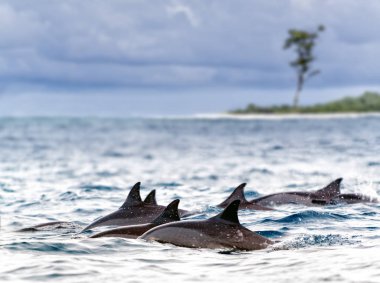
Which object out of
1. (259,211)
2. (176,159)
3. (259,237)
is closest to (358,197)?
(259,211)

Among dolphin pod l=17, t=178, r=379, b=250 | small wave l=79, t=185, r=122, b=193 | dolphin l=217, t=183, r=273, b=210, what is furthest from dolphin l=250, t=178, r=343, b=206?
small wave l=79, t=185, r=122, b=193

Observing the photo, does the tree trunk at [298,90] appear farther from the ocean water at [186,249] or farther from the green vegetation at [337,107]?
the ocean water at [186,249]

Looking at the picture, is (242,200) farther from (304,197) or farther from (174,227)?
(174,227)

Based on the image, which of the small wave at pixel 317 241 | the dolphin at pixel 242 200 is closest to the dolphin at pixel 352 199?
the dolphin at pixel 242 200

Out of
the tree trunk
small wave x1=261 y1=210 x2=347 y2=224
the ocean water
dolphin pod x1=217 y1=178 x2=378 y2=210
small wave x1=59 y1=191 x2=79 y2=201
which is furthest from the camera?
the tree trunk

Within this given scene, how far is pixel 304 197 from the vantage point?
60.2 ft

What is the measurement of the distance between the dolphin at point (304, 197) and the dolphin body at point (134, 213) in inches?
171

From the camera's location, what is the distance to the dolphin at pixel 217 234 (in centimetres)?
1161

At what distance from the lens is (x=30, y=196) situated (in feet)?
75.2

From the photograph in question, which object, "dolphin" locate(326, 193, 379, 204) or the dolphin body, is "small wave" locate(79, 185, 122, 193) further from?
the dolphin body

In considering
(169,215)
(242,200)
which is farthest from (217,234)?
(242,200)

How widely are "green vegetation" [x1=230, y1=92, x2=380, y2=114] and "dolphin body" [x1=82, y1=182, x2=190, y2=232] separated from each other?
119 meters

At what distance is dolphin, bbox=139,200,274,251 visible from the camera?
38.1 ft

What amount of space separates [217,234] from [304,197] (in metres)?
7.07
